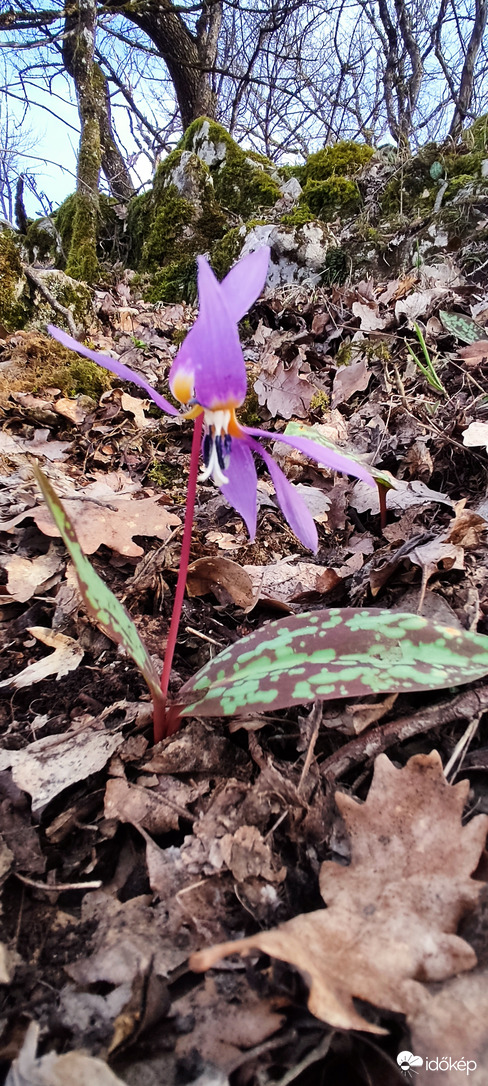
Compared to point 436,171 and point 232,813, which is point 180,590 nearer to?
point 232,813

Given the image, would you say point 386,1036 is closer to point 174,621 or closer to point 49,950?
point 49,950

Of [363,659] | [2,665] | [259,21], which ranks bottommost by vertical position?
[2,665]

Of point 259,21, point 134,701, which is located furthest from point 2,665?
point 259,21

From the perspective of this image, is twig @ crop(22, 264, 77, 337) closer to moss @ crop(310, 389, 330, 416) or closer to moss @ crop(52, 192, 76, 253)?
moss @ crop(310, 389, 330, 416)

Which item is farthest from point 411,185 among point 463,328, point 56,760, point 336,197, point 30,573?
point 56,760

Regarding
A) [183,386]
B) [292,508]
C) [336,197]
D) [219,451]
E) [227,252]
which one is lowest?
[292,508]

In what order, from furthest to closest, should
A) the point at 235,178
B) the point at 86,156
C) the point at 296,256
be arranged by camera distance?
the point at 86,156 → the point at 235,178 → the point at 296,256

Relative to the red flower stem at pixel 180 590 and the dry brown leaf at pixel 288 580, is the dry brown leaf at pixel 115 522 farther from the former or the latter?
the red flower stem at pixel 180 590
